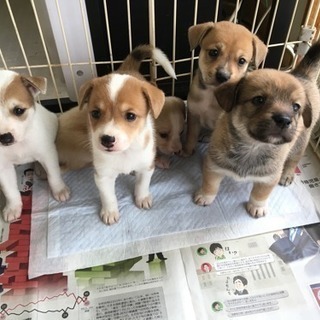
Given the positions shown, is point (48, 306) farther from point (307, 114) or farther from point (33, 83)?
point (307, 114)

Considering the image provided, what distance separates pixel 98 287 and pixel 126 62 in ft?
3.40

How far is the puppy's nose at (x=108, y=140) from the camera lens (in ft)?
3.96

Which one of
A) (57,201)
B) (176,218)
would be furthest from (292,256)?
(57,201)

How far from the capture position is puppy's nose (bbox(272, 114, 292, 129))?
1189mm

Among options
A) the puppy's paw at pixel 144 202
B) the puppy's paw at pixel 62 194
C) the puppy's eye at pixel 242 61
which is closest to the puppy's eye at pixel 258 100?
the puppy's eye at pixel 242 61

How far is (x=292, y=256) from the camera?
1.62m

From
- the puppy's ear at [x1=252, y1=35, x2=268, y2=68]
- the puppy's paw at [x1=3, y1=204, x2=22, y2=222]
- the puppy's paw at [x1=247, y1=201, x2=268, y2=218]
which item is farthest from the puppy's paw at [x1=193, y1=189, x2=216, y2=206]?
the puppy's paw at [x1=3, y1=204, x2=22, y2=222]

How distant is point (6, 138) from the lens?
1.30m

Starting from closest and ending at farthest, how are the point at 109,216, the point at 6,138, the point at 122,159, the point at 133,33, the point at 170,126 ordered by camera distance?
the point at 6,138
the point at 122,159
the point at 109,216
the point at 170,126
the point at 133,33

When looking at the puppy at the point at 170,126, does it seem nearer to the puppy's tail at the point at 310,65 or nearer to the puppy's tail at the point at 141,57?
the puppy's tail at the point at 141,57

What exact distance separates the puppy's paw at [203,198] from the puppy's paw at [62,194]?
636 mm

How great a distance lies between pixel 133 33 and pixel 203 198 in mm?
1036

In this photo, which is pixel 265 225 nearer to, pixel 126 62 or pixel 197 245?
pixel 197 245

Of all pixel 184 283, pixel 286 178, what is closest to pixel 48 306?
pixel 184 283
